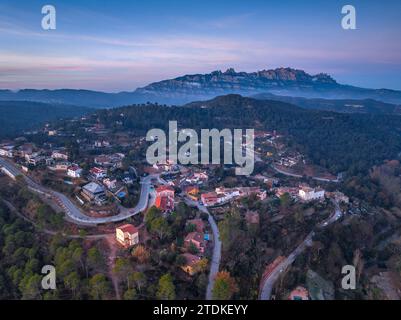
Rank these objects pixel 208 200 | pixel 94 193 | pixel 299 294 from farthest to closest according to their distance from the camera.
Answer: pixel 208 200 < pixel 94 193 < pixel 299 294

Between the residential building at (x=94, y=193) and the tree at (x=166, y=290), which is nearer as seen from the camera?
the tree at (x=166, y=290)

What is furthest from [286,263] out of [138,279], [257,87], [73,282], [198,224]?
[257,87]

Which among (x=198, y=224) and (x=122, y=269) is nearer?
(x=122, y=269)

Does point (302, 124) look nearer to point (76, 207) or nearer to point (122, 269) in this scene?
point (76, 207)

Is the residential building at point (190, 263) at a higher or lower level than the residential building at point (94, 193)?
lower

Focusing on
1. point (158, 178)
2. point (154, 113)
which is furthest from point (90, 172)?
point (154, 113)

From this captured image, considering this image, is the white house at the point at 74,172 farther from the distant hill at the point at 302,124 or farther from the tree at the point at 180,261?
the distant hill at the point at 302,124

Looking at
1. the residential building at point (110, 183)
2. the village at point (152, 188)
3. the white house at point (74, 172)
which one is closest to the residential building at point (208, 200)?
the village at point (152, 188)

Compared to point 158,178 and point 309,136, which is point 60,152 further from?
point 309,136
